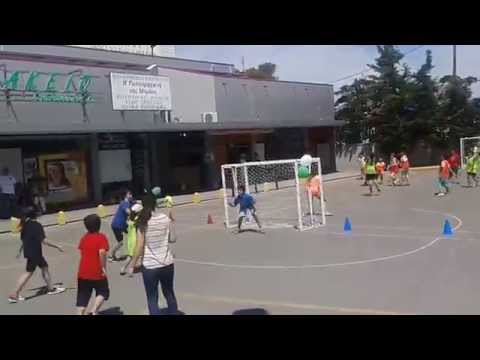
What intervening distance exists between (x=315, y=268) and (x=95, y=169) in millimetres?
16752

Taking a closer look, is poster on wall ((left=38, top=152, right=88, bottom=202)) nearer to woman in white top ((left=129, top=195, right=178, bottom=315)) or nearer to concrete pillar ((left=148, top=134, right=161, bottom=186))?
concrete pillar ((left=148, top=134, right=161, bottom=186))

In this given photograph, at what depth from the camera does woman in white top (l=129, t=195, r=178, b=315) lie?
6.18m

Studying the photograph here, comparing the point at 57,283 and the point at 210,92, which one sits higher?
the point at 210,92

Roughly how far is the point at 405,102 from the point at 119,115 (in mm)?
23443

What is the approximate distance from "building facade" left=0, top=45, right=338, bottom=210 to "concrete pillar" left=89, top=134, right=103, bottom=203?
4 cm

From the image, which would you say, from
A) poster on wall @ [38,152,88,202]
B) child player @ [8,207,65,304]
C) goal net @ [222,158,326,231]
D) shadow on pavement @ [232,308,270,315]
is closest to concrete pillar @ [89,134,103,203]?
poster on wall @ [38,152,88,202]

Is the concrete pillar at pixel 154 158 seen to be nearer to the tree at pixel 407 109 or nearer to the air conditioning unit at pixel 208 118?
the air conditioning unit at pixel 208 118

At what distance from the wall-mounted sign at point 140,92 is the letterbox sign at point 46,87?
120 cm

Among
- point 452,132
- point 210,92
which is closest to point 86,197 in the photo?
point 210,92

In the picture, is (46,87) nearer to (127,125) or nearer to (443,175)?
(127,125)

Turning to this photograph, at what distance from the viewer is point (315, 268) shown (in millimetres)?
9867
